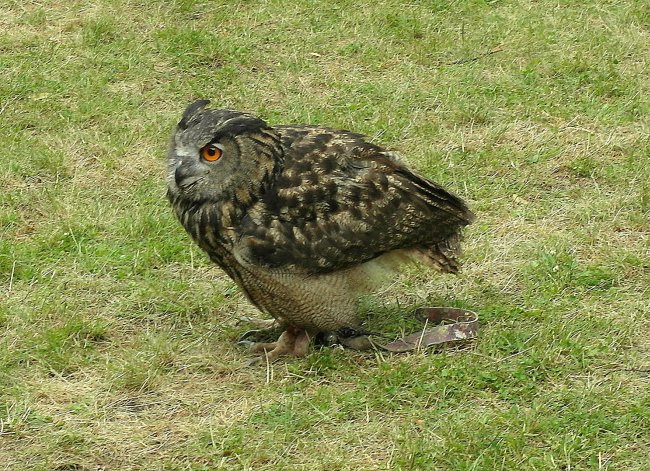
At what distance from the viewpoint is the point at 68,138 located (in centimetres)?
759

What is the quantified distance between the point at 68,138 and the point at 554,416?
13.9ft

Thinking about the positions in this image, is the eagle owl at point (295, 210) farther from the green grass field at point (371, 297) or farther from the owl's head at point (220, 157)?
the green grass field at point (371, 297)

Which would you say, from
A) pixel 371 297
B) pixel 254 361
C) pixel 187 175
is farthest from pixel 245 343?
pixel 187 175

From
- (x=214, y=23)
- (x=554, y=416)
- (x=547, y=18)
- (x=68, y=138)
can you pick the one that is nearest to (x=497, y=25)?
(x=547, y=18)

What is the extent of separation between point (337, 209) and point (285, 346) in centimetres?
74

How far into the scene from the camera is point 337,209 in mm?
5148

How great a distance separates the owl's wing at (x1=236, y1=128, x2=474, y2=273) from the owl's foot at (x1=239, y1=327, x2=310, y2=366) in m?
0.41

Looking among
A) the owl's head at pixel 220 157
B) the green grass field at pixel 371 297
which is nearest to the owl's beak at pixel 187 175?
the owl's head at pixel 220 157

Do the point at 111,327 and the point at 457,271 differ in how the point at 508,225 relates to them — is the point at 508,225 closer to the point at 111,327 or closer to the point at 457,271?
the point at 457,271

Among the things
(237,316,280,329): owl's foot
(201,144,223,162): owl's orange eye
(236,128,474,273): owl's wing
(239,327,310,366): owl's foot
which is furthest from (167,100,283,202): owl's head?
(237,316,280,329): owl's foot

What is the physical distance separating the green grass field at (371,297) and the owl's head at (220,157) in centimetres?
84

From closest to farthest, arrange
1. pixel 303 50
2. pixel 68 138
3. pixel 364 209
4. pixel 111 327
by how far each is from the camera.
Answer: pixel 364 209, pixel 111 327, pixel 68 138, pixel 303 50

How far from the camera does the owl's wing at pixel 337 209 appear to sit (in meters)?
5.05

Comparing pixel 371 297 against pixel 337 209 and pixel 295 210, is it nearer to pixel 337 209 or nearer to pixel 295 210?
pixel 337 209
